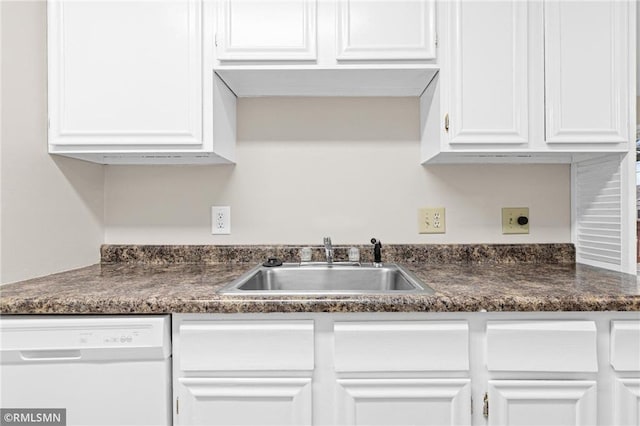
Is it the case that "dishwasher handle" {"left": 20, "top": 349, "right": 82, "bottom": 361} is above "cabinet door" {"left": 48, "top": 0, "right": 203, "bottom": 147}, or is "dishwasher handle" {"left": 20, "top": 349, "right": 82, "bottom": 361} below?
below

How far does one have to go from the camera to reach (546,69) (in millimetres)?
1296

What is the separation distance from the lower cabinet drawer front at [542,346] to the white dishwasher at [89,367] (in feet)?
2.90

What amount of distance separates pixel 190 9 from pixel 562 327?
151 cm

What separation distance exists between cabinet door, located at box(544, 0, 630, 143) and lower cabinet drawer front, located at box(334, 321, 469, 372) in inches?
32.3

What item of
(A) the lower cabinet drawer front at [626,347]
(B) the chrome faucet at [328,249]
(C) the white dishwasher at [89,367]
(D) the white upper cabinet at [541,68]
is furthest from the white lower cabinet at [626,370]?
(C) the white dishwasher at [89,367]

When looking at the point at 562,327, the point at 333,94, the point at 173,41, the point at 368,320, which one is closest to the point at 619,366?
the point at 562,327

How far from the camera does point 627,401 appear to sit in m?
1.02

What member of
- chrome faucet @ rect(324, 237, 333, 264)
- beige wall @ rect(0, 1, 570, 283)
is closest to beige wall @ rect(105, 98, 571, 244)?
beige wall @ rect(0, 1, 570, 283)

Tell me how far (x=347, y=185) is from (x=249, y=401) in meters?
0.95

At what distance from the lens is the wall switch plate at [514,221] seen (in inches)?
64.8

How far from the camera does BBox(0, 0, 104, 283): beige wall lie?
118 centimetres

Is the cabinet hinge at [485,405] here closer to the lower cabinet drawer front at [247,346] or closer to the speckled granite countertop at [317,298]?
the speckled granite countertop at [317,298]

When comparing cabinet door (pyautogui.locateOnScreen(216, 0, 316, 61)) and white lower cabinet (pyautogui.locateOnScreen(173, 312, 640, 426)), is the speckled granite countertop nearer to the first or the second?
white lower cabinet (pyautogui.locateOnScreen(173, 312, 640, 426))

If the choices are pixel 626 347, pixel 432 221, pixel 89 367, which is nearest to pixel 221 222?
pixel 89 367
